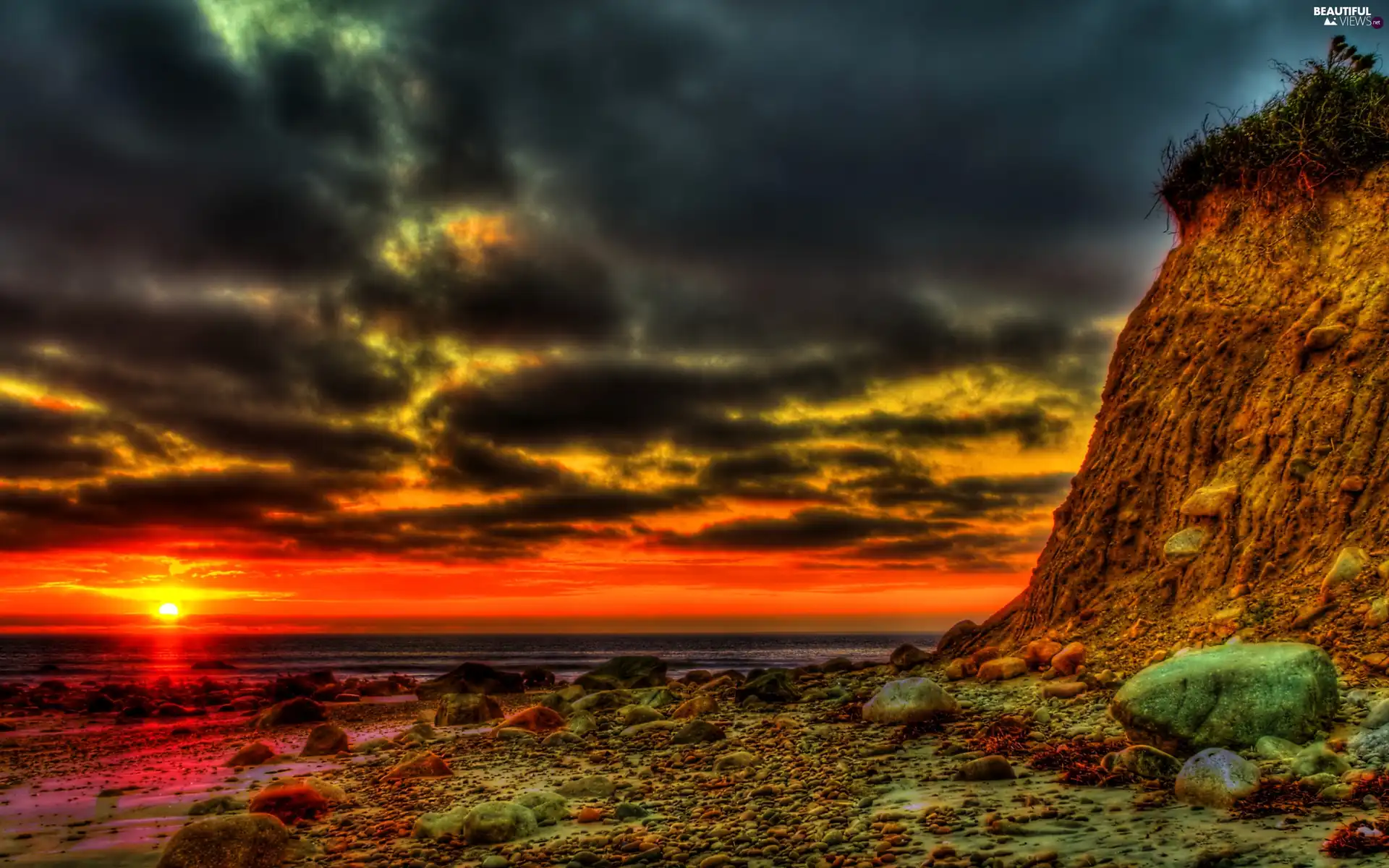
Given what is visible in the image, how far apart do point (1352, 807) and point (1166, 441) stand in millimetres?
10795

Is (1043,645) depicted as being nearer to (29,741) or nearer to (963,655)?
(963,655)

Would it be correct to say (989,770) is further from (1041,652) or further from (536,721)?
(536,721)

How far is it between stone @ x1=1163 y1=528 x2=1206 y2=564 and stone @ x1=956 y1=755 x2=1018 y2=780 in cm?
748

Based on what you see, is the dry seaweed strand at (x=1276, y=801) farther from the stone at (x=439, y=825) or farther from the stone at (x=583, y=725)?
the stone at (x=583, y=725)

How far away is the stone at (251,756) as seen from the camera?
16.4 meters

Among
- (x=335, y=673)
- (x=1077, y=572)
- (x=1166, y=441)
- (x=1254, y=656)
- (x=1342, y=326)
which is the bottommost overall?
(x=335, y=673)

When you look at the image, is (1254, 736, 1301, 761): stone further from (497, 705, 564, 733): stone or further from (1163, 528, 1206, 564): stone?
(497, 705, 564, 733): stone

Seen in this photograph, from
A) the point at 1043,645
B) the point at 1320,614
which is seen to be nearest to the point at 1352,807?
the point at 1320,614

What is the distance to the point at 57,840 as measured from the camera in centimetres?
1093

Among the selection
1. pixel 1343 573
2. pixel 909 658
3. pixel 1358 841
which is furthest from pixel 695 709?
pixel 1358 841

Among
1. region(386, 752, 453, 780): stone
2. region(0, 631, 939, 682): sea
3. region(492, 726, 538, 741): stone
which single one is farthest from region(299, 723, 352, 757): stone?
region(0, 631, 939, 682): sea

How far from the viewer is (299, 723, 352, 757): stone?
1706 centimetres

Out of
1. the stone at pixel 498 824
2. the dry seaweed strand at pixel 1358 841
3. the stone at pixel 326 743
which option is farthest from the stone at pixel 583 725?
the dry seaweed strand at pixel 1358 841

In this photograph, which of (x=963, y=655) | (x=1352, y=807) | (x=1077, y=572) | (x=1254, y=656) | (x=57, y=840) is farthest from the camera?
(x=963, y=655)
